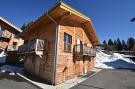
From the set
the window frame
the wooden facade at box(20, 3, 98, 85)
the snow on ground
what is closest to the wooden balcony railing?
the wooden facade at box(20, 3, 98, 85)

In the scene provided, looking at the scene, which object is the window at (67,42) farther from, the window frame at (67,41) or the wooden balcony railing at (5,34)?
the wooden balcony railing at (5,34)

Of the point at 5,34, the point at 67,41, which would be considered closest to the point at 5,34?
the point at 5,34

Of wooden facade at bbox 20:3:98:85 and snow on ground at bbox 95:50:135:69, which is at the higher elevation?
wooden facade at bbox 20:3:98:85

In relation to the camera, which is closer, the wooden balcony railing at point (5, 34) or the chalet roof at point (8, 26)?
the chalet roof at point (8, 26)

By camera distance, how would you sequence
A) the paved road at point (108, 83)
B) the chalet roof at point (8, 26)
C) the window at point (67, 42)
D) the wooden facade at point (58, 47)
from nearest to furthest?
the paved road at point (108, 83)
the wooden facade at point (58, 47)
the window at point (67, 42)
the chalet roof at point (8, 26)

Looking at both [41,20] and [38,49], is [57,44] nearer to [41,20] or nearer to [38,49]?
[38,49]

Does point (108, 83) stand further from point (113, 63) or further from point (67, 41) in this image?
point (113, 63)

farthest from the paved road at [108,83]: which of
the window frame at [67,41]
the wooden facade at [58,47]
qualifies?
the window frame at [67,41]

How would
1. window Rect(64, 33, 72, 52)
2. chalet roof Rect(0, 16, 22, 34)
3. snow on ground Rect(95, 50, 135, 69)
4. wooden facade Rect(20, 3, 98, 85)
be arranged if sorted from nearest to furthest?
wooden facade Rect(20, 3, 98, 85)
window Rect(64, 33, 72, 52)
chalet roof Rect(0, 16, 22, 34)
snow on ground Rect(95, 50, 135, 69)

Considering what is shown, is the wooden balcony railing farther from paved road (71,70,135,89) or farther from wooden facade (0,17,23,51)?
paved road (71,70,135,89)

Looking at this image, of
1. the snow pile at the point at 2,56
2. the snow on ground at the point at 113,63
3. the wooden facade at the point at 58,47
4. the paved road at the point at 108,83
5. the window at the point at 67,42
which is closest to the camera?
the paved road at the point at 108,83

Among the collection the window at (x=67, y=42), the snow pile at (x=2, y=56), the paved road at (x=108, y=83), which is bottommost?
the paved road at (x=108, y=83)

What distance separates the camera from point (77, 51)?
48.3 feet

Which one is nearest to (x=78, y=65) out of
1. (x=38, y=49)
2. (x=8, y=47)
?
(x=38, y=49)
